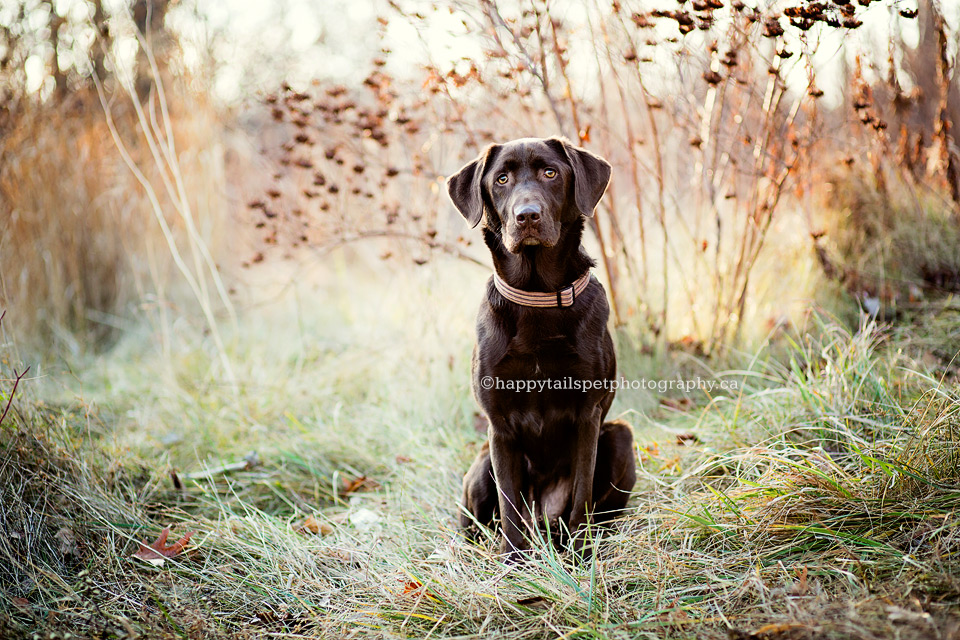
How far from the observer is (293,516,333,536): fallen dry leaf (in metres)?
2.85

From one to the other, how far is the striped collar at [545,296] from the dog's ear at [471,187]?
1.02 ft

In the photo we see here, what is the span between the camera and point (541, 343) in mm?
2451

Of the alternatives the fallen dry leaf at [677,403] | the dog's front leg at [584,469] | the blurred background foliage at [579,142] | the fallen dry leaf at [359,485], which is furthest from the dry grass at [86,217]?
the dog's front leg at [584,469]

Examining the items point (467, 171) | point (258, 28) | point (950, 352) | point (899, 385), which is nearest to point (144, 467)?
point (467, 171)

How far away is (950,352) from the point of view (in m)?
3.44

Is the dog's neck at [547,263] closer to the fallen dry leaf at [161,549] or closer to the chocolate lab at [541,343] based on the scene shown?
the chocolate lab at [541,343]

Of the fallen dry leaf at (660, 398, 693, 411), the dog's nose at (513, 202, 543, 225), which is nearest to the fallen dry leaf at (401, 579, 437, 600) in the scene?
the dog's nose at (513, 202, 543, 225)

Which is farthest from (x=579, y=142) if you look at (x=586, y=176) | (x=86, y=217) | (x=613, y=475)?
(x=86, y=217)

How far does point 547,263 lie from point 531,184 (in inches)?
12.0

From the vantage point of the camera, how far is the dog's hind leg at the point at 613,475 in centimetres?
269

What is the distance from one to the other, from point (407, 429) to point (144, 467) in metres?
1.34

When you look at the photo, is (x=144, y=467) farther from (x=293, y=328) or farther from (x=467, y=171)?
(x=293, y=328)

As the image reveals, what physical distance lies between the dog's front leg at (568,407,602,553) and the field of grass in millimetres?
133

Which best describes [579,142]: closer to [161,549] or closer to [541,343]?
[541,343]
